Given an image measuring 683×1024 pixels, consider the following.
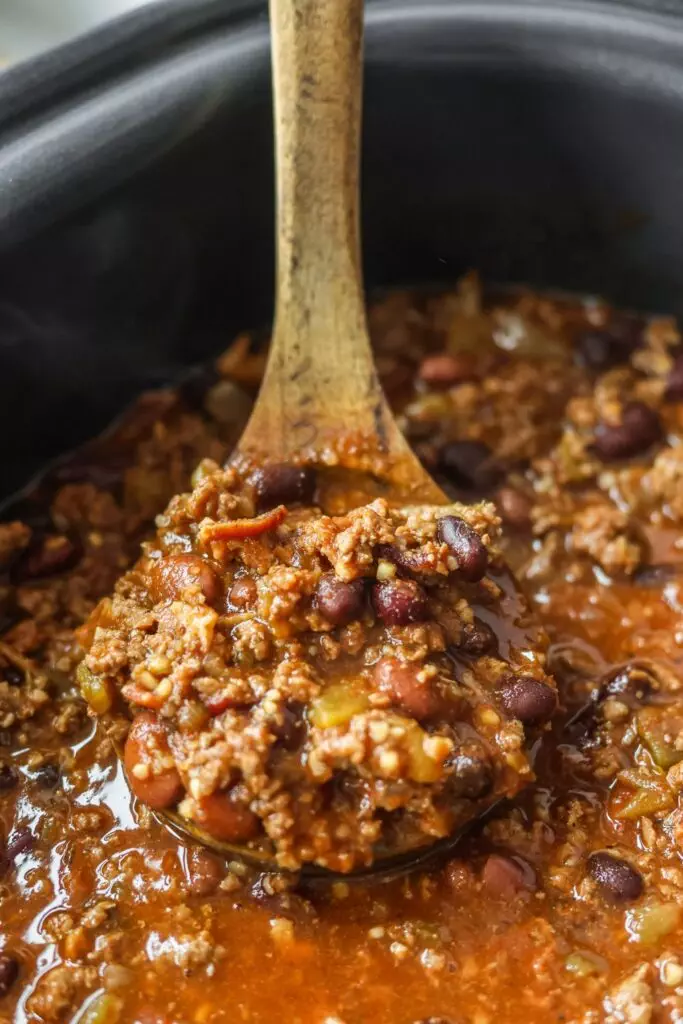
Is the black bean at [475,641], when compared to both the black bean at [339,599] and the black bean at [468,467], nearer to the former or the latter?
the black bean at [339,599]

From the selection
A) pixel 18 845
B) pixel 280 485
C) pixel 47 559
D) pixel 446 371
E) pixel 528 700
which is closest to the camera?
pixel 528 700

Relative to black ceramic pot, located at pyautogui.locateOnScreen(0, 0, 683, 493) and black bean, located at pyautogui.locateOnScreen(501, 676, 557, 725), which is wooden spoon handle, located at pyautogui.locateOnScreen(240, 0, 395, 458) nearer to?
black ceramic pot, located at pyautogui.locateOnScreen(0, 0, 683, 493)

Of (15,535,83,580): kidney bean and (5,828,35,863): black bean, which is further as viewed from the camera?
(15,535,83,580): kidney bean

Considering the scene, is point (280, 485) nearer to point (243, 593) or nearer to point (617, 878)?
point (243, 593)

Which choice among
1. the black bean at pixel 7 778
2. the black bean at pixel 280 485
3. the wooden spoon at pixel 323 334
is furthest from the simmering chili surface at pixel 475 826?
the black bean at pixel 280 485

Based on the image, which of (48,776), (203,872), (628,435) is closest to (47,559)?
(48,776)

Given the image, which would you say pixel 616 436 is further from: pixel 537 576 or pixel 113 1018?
pixel 113 1018

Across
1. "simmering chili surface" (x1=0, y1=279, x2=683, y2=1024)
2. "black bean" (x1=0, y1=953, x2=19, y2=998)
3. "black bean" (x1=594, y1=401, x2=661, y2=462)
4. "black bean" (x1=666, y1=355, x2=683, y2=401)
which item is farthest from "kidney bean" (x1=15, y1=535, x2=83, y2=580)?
"black bean" (x1=666, y1=355, x2=683, y2=401)
